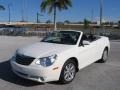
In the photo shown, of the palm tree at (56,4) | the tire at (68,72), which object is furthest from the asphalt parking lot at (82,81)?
the palm tree at (56,4)

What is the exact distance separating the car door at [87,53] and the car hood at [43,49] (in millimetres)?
480

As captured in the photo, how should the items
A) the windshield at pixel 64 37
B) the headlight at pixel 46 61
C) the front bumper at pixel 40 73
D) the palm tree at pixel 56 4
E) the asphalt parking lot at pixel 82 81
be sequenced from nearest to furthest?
the front bumper at pixel 40 73 < the headlight at pixel 46 61 < the asphalt parking lot at pixel 82 81 < the windshield at pixel 64 37 < the palm tree at pixel 56 4

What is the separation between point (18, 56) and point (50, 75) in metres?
1.17

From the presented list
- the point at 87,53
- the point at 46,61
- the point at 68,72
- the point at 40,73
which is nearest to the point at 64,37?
the point at 87,53

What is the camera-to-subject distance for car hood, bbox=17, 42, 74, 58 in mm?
6645

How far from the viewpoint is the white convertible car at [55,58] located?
6.37 metres

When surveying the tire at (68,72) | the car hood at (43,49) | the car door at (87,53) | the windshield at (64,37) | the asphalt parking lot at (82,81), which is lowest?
the asphalt parking lot at (82,81)

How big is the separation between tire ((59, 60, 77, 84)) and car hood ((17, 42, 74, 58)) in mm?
438

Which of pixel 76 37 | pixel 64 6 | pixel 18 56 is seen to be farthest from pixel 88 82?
pixel 64 6

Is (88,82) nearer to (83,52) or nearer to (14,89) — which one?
(83,52)

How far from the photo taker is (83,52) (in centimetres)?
Result: 775

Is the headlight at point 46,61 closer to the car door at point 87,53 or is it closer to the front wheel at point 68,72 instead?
the front wheel at point 68,72

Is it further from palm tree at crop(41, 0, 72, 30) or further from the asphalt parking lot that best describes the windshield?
palm tree at crop(41, 0, 72, 30)

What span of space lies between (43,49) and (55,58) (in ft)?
2.11
